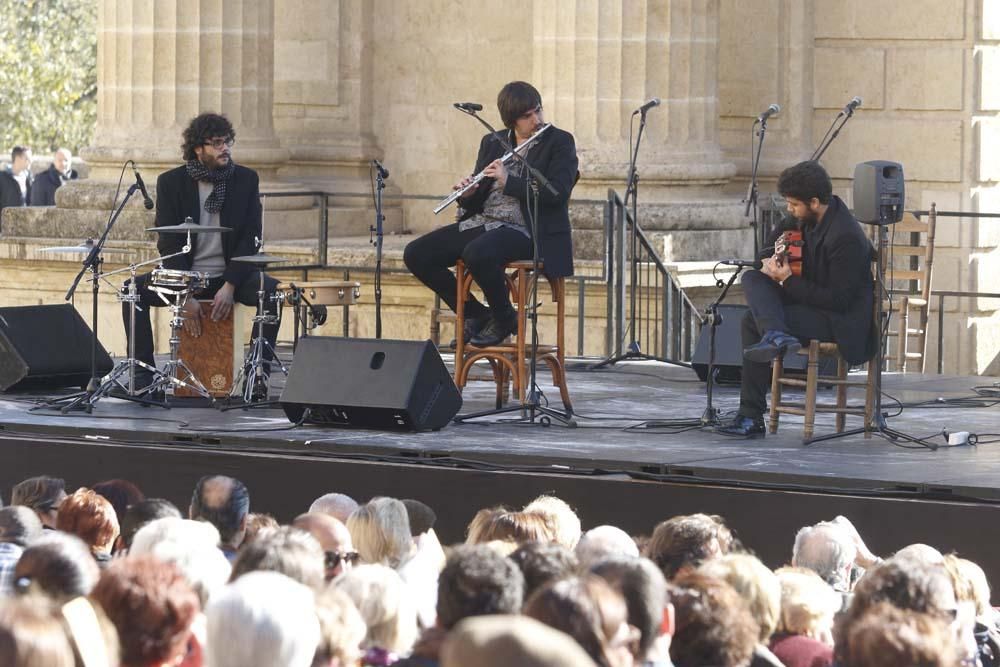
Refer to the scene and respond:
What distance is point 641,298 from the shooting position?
46.9 ft

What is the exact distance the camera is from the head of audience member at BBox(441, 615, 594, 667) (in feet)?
11.5

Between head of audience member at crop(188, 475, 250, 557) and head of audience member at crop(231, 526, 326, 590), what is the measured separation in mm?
1648

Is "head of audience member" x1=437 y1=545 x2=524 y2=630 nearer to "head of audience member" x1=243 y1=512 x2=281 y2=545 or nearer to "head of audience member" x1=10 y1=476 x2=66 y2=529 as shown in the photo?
"head of audience member" x1=243 y1=512 x2=281 y2=545

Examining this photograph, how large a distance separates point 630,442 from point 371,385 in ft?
3.96

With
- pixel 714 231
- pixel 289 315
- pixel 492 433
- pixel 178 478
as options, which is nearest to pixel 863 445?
pixel 492 433

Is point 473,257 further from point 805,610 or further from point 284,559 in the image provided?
point 284,559

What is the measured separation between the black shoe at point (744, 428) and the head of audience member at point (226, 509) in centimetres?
320

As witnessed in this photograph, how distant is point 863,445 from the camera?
9.60m

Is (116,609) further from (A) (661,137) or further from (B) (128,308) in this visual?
(A) (661,137)

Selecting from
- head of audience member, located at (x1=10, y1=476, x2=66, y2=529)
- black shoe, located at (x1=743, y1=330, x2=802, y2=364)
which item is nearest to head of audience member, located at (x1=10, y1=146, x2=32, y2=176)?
black shoe, located at (x1=743, y1=330, x2=802, y2=364)

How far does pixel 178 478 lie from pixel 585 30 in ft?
19.1

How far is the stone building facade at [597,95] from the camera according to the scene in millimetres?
14586

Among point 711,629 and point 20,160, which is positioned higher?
point 20,160

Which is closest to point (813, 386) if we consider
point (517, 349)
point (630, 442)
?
point (630, 442)
